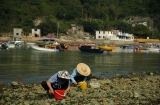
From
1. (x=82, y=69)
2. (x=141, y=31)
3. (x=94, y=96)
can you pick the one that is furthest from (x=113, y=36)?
(x=94, y=96)

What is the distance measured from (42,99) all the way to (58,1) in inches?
4371

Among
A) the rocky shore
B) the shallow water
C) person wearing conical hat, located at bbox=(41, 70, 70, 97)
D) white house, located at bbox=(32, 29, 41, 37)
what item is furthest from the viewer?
white house, located at bbox=(32, 29, 41, 37)

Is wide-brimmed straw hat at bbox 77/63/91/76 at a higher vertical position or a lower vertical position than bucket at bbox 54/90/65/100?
higher

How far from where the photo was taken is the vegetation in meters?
97.5

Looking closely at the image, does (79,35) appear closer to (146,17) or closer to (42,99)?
(146,17)

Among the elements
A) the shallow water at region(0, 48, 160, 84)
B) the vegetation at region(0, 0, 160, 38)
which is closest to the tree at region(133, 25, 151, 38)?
the vegetation at region(0, 0, 160, 38)

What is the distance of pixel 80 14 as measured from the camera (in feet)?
365

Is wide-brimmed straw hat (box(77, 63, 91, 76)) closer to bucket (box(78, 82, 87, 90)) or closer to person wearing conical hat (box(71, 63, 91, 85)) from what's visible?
person wearing conical hat (box(71, 63, 91, 85))

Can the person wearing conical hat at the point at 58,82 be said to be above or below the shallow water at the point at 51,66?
above

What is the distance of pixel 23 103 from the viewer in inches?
408

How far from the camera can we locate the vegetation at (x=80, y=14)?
9750 cm

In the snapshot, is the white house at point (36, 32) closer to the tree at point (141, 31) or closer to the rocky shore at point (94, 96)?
the tree at point (141, 31)

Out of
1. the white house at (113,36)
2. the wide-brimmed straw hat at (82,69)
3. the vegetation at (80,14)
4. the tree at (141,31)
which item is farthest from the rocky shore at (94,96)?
the tree at (141,31)

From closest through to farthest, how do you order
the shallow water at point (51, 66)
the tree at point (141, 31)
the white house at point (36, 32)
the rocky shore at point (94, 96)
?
the rocky shore at point (94, 96), the shallow water at point (51, 66), the white house at point (36, 32), the tree at point (141, 31)
